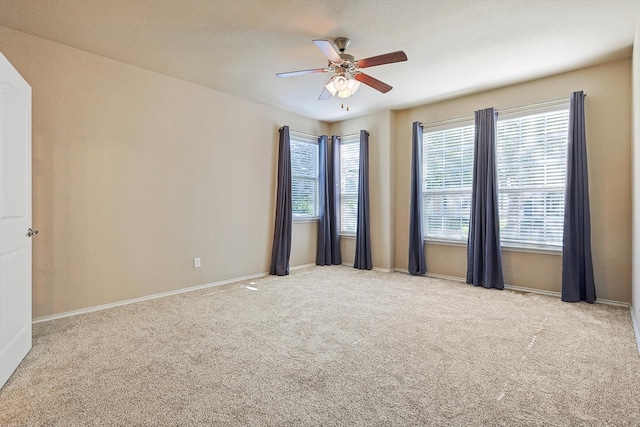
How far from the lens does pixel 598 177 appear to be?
369 cm

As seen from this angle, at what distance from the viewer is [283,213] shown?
5188mm

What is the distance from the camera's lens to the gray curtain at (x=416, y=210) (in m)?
5.10

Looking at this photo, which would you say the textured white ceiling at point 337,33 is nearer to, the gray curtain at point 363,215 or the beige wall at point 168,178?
the beige wall at point 168,178

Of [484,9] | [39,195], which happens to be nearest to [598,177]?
[484,9]

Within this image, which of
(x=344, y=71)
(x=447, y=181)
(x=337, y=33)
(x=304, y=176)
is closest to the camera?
(x=337, y=33)

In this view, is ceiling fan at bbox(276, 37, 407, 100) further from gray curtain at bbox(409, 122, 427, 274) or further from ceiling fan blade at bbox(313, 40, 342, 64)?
gray curtain at bbox(409, 122, 427, 274)

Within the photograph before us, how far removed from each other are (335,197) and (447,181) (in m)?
1.93

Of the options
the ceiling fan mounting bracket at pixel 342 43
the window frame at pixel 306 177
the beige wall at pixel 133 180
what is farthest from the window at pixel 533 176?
the beige wall at pixel 133 180

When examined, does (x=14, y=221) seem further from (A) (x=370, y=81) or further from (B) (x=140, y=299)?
(A) (x=370, y=81)

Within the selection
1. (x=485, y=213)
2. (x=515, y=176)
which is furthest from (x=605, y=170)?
(x=485, y=213)

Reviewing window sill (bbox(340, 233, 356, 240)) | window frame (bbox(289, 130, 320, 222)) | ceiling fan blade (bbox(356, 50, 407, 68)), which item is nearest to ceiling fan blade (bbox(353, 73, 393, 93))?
ceiling fan blade (bbox(356, 50, 407, 68))

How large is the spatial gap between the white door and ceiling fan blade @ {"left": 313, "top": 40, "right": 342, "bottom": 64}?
207 cm

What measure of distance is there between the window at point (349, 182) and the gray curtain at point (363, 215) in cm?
23

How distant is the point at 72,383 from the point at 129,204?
211 centimetres
